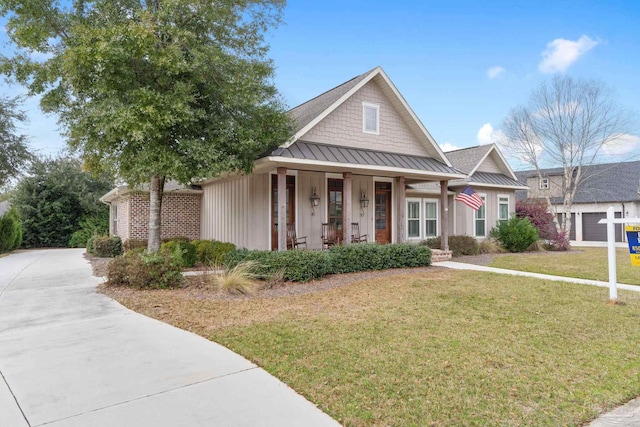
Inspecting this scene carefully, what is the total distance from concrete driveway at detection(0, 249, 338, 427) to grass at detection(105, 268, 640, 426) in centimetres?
33

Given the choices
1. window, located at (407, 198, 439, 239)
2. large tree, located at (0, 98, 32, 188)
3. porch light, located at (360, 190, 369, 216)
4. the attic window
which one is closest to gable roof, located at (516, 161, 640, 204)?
window, located at (407, 198, 439, 239)

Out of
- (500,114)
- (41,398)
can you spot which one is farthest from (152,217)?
(500,114)

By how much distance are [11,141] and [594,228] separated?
34394 mm

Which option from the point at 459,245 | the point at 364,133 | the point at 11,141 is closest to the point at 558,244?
the point at 459,245

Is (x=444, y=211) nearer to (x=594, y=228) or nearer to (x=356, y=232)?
(x=356, y=232)

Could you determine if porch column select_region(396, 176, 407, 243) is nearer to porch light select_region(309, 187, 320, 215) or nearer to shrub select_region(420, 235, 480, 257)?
porch light select_region(309, 187, 320, 215)

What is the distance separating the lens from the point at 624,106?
20750 millimetres

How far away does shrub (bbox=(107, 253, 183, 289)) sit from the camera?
8.25m

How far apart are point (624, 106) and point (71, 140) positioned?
2631 centimetres

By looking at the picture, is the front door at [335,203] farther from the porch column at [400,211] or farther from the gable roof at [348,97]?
the gable roof at [348,97]

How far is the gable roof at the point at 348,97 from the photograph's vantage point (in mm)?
11074

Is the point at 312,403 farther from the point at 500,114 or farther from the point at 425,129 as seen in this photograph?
the point at 500,114

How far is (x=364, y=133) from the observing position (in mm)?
12469

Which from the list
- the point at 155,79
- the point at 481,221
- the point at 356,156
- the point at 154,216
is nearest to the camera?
the point at 155,79
